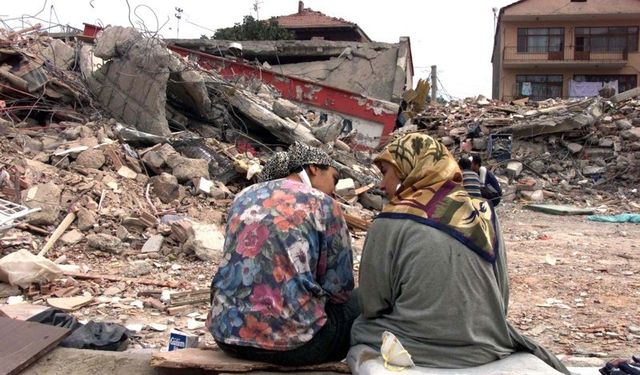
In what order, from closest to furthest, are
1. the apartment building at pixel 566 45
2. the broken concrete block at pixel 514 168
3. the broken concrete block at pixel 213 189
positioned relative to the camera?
the broken concrete block at pixel 213 189 → the broken concrete block at pixel 514 168 → the apartment building at pixel 566 45

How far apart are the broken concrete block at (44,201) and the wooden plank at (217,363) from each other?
4494 mm

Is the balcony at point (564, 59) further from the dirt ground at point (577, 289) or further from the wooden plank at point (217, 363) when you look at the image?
the wooden plank at point (217, 363)

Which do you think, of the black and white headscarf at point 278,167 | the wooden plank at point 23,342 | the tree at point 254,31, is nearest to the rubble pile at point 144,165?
the wooden plank at point 23,342

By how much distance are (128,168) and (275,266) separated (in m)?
6.38

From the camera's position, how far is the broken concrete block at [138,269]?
5781mm

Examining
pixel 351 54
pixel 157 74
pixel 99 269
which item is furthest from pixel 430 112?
pixel 99 269

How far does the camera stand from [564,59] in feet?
120

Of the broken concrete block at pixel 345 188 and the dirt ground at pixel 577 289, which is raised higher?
the broken concrete block at pixel 345 188

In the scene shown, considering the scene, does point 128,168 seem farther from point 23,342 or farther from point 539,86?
point 539,86

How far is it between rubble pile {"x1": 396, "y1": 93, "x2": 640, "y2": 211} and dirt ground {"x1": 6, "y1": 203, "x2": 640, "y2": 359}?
250 inches

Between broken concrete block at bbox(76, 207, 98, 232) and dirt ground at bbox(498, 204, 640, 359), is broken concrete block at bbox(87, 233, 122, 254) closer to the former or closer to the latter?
broken concrete block at bbox(76, 207, 98, 232)

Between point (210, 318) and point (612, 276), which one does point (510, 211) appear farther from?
point (210, 318)

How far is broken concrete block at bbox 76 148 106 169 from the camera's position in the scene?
312 inches

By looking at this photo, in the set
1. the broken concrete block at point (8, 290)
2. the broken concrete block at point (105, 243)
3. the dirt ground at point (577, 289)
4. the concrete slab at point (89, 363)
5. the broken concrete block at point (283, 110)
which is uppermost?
the broken concrete block at point (283, 110)
